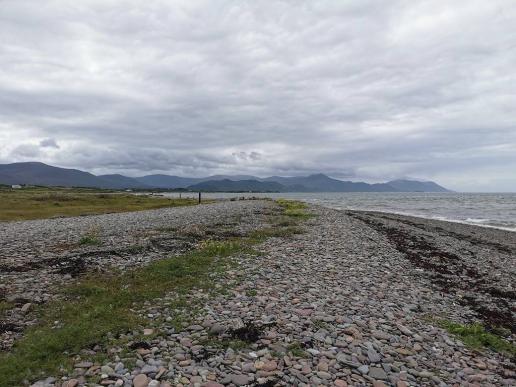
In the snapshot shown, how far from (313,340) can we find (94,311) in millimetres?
6328

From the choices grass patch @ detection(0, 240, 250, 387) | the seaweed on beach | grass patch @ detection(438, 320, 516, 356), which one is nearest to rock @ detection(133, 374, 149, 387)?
grass patch @ detection(0, 240, 250, 387)

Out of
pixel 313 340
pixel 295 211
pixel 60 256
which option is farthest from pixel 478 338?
pixel 295 211

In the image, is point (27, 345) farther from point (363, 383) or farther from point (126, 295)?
point (363, 383)

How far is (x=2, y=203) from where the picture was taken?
77062mm

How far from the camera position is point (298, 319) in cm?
1102

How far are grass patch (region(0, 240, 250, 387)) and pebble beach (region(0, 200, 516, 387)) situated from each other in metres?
0.46

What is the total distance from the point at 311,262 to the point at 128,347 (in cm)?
1169

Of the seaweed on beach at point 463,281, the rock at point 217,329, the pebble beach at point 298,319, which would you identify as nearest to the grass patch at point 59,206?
the pebble beach at point 298,319

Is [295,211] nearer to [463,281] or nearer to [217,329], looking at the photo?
[463,281]

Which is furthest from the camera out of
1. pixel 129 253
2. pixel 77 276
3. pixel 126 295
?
pixel 129 253

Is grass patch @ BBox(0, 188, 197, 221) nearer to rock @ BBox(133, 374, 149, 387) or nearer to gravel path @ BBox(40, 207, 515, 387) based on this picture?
gravel path @ BBox(40, 207, 515, 387)

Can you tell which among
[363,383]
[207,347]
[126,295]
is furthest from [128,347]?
[363,383]

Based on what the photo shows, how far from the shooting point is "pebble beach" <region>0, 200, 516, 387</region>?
26.7ft

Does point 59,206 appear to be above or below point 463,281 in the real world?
below
